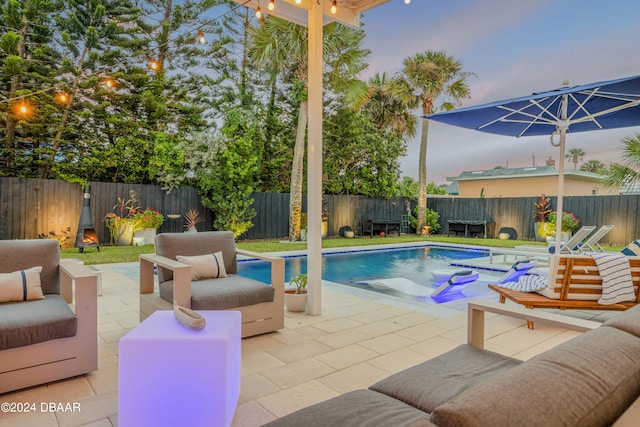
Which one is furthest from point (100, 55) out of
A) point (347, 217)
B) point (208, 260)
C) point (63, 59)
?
point (208, 260)

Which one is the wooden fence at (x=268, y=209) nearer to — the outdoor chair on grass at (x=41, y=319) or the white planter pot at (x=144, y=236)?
the white planter pot at (x=144, y=236)

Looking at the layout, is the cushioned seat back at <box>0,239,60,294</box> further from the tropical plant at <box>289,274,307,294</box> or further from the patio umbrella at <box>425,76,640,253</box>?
the patio umbrella at <box>425,76,640,253</box>

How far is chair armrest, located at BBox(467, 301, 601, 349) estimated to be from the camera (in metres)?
1.78

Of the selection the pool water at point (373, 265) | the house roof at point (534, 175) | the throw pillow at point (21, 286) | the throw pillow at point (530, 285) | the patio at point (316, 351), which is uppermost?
the house roof at point (534, 175)

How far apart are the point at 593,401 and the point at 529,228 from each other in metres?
13.8

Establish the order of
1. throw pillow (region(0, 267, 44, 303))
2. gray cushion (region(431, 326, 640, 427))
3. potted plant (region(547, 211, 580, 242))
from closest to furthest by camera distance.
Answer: gray cushion (region(431, 326, 640, 427))
throw pillow (region(0, 267, 44, 303))
potted plant (region(547, 211, 580, 242))

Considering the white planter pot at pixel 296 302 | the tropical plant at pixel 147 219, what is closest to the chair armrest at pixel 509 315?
the white planter pot at pixel 296 302

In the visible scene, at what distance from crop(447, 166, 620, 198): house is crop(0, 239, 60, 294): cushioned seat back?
15136mm

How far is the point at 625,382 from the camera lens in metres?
0.79

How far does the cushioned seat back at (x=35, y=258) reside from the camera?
275 cm

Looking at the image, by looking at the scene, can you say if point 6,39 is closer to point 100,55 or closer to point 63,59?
point 63,59

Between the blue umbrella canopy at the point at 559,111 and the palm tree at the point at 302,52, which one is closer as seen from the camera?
the blue umbrella canopy at the point at 559,111

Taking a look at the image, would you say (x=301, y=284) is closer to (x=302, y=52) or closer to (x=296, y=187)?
(x=296, y=187)

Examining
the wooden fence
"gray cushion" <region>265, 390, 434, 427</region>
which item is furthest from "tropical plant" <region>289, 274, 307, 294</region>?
the wooden fence
